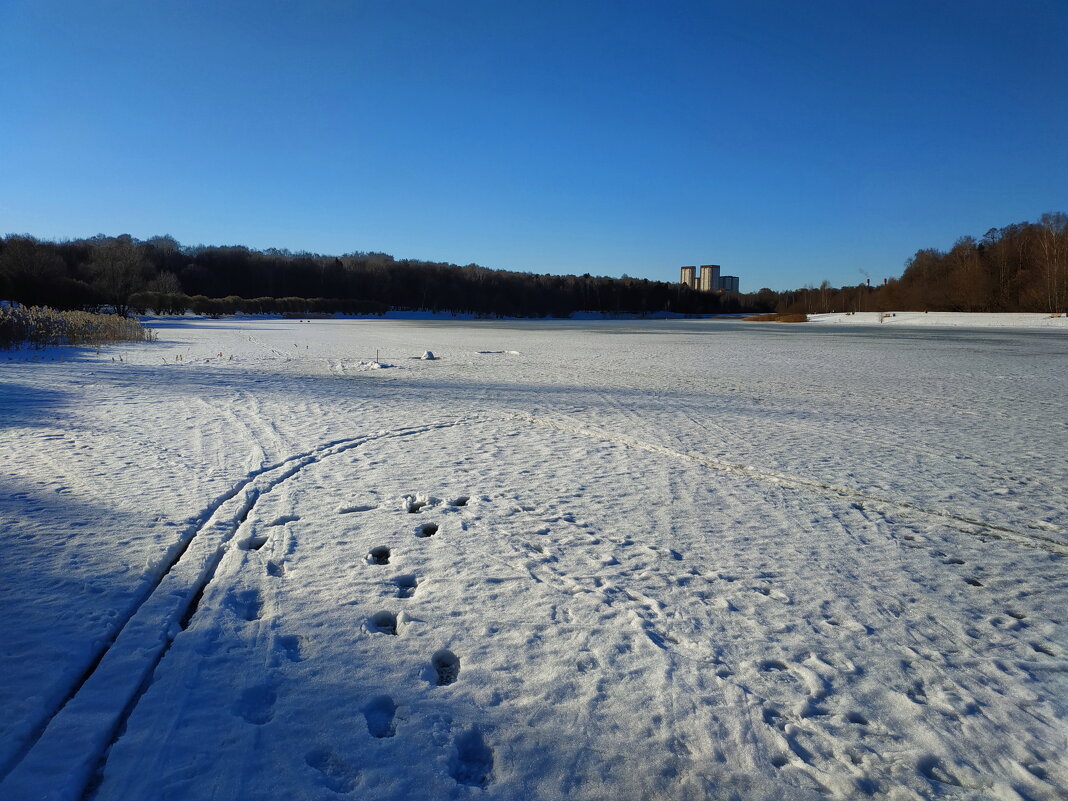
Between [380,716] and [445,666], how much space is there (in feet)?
1.15

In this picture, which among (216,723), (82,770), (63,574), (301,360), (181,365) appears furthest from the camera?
(301,360)

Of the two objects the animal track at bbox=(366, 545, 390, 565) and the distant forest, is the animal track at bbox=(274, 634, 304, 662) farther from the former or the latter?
the distant forest

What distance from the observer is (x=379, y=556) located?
329cm

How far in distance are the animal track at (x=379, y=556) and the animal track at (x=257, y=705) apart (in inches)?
41.0

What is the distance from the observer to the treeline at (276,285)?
50.0 meters

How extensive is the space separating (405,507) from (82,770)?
2319 mm

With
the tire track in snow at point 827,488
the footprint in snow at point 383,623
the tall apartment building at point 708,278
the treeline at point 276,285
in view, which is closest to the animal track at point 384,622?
the footprint in snow at point 383,623

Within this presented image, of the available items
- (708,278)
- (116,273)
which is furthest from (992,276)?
(708,278)

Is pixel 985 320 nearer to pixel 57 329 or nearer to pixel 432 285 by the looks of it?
pixel 57 329

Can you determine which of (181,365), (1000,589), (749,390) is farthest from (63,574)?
(181,365)

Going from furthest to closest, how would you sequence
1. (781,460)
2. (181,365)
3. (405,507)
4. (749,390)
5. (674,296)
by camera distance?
(674,296)
(181,365)
(749,390)
(781,460)
(405,507)

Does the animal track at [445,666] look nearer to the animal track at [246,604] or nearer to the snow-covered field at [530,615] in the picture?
the snow-covered field at [530,615]

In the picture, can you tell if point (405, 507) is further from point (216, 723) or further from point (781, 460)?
point (781, 460)

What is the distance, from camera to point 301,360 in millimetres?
14305
